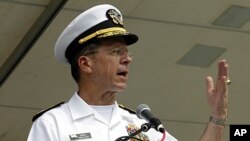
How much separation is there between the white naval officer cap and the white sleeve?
0.36 m

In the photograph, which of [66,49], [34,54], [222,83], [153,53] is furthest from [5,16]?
[222,83]

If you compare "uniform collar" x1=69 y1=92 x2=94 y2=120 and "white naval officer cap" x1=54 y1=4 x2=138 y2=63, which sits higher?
"white naval officer cap" x1=54 y1=4 x2=138 y2=63

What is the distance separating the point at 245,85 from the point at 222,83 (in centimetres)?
434

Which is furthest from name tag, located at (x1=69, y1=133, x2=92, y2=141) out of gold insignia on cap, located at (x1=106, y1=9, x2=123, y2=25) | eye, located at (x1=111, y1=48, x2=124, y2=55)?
gold insignia on cap, located at (x1=106, y1=9, x2=123, y2=25)

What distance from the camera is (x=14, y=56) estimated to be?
23.2ft

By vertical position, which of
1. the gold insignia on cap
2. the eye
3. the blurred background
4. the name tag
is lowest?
the name tag

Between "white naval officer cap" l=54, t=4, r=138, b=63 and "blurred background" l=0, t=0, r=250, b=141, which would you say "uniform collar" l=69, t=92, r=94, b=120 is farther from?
"blurred background" l=0, t=0, r=250, b=141

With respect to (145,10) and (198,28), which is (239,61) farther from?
(145,10)

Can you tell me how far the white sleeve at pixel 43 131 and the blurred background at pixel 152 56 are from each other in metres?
2.97

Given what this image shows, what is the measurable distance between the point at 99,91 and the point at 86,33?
0.26m

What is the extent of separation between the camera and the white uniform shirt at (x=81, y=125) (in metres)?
3.46

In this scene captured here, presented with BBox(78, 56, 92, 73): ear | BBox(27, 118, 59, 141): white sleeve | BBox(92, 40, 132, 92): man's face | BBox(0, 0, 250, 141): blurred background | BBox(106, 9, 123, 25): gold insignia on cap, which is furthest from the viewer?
BBox(0, 0, 250, 141): blurred background

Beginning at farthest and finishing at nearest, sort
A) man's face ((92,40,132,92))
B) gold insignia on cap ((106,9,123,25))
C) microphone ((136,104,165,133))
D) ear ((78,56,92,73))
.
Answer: gold insignia on cap ((106,9,123,25)), ear ((78,56,92,73)), man's face ((92,40,132,92)), microphone ((136,104,165,133))

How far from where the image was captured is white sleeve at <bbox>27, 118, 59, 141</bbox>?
11.3ft
